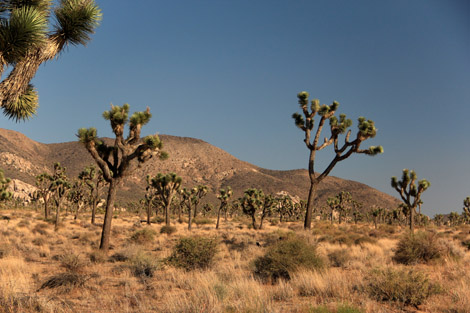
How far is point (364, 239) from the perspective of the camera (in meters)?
18.3

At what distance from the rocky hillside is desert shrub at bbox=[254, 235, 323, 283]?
10057cm

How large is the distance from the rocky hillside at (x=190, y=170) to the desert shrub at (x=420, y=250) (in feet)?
329

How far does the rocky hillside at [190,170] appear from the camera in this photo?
376 ft

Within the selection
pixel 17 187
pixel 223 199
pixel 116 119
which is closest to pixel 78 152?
pixel 17 187

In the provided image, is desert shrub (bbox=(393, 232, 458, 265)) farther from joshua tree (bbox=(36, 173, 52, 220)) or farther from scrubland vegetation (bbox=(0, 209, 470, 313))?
joshua tree (bbox=(36, 173, 52, 220))

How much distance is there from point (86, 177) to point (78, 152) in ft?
376

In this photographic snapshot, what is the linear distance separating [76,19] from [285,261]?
10424mm

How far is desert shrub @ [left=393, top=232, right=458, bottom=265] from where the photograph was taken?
11797 mm

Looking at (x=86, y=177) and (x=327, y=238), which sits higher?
(x=86, y=177)

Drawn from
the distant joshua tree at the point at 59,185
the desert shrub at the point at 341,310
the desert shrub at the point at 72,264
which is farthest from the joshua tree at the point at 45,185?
the desert shrub at the point at 341,310

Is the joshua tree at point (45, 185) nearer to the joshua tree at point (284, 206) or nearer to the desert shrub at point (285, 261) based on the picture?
the desert shrub at point (285, 261)

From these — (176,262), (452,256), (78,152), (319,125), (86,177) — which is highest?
(78,152)

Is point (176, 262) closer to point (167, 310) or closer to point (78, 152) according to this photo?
point (167, 310)

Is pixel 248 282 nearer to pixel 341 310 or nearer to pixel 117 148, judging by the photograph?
pixel 341 310
